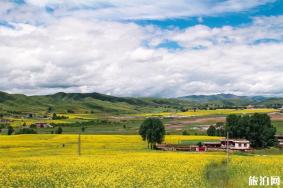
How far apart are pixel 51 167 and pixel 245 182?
54.7 ft

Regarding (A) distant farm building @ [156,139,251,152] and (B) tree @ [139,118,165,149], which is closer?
(A) distant farm building @ [156,139,251,152]

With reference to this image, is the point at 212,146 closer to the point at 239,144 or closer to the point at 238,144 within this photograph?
the point at 238,144

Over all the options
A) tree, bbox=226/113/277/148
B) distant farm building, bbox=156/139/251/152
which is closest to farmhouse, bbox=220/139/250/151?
distant farm building, bbox=156/139/251/152

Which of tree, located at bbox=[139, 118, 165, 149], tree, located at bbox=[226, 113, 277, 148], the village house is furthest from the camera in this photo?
tree, located at bbox=[226, 113, 277, 148]

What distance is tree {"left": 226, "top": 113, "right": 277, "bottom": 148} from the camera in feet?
357

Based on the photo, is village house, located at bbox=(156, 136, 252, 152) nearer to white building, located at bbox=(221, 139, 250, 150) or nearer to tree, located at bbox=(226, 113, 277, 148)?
white building, located at bbox=(221, 139, 250, 150)

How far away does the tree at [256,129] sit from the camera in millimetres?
108812

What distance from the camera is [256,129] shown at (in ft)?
365

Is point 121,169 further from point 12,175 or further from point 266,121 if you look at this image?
point 266,121

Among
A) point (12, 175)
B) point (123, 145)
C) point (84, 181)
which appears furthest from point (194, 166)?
point (123, 145)

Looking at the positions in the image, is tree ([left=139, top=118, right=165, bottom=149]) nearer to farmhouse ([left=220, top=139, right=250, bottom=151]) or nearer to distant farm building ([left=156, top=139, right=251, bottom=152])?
distant farm building ([left=156, top=139, right=251, bottom=152])

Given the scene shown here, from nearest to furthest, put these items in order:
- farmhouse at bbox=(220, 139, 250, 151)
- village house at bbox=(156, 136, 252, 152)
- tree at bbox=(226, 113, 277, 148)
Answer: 1. village house at bbox=(156, 136, 252, 152)
2. farmhouse at bbox=(220, 139, 250, 151)
3. tree at bbox=(226, 113, 277, 148)

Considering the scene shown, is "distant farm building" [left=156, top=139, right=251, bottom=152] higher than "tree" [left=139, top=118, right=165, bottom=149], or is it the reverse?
"tree" [left=139, top=118, right=165, bottom=149]

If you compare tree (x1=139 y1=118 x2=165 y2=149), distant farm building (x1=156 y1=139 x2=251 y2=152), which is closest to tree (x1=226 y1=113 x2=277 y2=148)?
distant farm building (x1=156 y1=139 x2=251 y2=152)
